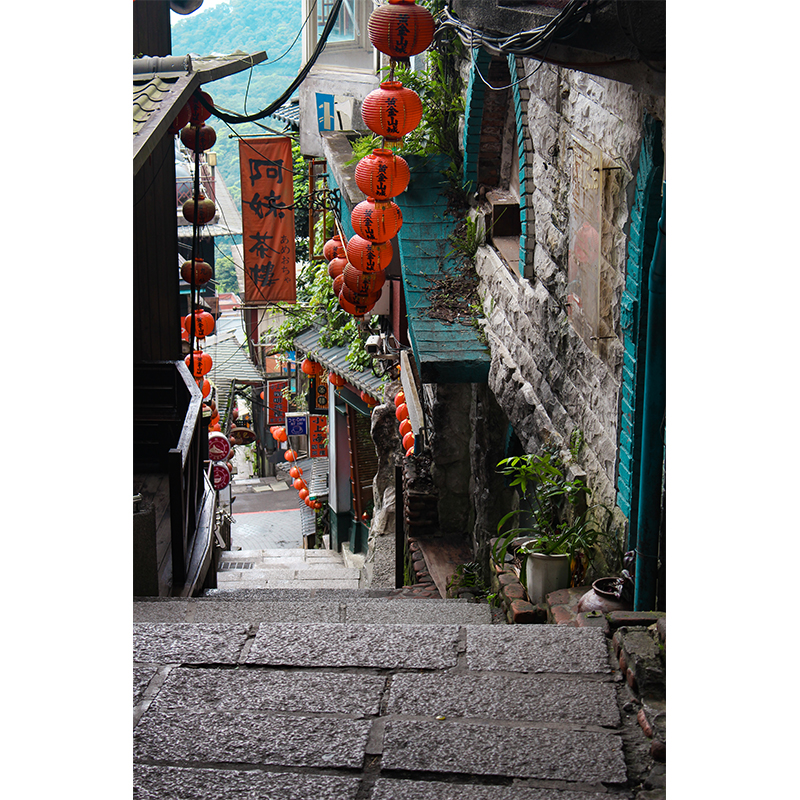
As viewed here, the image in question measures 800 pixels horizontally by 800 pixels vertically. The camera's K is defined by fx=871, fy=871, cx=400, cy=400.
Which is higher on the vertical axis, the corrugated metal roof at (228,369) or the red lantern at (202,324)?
the red lantern at (202,324)

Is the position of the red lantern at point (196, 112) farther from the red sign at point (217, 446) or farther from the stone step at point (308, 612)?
the red sign at point (217, 446)

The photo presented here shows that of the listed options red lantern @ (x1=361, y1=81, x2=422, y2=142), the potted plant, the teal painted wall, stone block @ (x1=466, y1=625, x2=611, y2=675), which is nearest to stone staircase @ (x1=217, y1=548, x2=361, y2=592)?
the potted plant

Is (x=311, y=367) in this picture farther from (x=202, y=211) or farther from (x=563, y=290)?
(x=563, y=290)

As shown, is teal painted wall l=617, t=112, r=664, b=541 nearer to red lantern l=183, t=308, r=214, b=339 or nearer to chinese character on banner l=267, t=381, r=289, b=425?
red lantern l=183, t=308, r=214, b=339

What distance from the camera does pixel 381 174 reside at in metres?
7.87

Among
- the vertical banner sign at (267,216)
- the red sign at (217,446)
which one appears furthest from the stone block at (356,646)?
the red sign at (217,446)

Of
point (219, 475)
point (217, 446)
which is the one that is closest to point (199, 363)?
point (219, 475)

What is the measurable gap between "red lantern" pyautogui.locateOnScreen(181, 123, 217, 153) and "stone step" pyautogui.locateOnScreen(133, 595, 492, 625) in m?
5.30

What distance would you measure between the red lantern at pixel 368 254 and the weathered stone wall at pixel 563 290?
106cm

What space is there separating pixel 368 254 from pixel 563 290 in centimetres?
286

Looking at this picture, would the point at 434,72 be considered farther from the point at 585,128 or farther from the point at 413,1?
the point at 585,128

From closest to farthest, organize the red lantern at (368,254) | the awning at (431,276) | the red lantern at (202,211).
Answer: the awning at (431,276) → the red lantern at (368,254) → the red lantern at (202,211)

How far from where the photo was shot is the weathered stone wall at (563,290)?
5234mm

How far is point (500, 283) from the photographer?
27.3 ft
